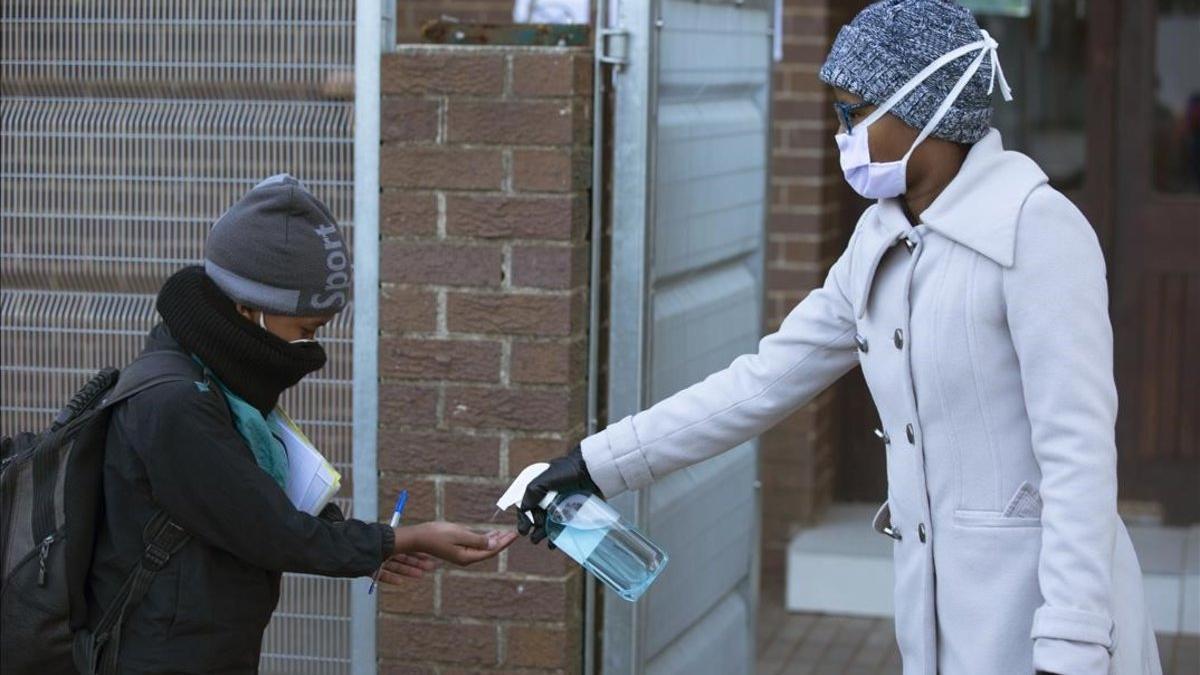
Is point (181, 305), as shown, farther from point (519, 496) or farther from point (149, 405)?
point (519, 496)

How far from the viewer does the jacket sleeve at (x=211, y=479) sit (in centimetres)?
323

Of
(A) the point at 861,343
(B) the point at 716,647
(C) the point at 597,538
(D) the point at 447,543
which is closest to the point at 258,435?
(D) the point at 447,543

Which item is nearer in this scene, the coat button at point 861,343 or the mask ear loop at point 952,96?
the mask ear loop at point 952,96

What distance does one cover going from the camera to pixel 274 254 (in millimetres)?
3373

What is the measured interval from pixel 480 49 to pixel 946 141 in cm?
131

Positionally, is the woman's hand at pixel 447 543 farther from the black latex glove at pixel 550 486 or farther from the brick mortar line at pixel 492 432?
the brick mortar line at pixel 492 432

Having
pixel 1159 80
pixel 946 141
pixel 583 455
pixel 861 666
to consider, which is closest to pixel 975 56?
pixel 946 141

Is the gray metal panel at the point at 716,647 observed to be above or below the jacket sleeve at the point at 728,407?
below

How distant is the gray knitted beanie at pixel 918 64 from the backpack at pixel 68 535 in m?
1.23

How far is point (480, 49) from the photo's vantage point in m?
4.22

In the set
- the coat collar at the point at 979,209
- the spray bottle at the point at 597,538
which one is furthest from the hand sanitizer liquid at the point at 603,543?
the coat collar at the point at 979,209

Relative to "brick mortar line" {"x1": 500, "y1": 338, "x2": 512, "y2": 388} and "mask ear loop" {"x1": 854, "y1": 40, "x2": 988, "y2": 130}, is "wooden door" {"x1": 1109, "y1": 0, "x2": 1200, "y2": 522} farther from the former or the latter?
"mask ear loop" {"x1": 854, "y1": 40, "x2": 988, "y2": 130}

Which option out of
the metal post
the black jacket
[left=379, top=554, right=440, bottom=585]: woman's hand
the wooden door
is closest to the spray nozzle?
[left=379, top=554, right=440, bottom=585]: woman's hand

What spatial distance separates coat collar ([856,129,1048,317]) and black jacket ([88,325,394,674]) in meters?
1.10
